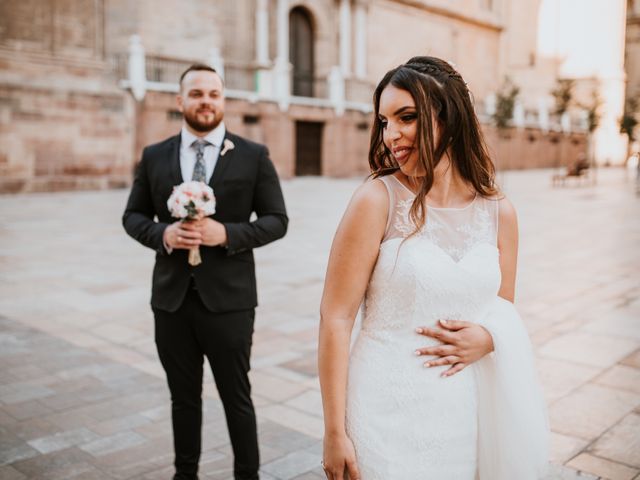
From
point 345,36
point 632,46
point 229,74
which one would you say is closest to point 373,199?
point 229,74

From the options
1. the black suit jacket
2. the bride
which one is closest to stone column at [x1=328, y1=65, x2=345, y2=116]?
the black suit jacket

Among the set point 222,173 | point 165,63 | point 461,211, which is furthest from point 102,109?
point 461,211

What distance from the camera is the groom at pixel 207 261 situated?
3211 millimetres

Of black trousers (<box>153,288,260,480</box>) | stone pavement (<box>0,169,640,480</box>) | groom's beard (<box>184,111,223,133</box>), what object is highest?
groom's beard (<box>184,111,223,133</box>)

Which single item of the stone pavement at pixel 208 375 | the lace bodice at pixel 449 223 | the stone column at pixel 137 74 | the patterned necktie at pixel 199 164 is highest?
the stone column at pixel 137 74

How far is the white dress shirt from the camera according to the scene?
10.9 ft

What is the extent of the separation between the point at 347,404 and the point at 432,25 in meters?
43.2

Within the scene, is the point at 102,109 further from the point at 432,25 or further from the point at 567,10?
the point at 567,10

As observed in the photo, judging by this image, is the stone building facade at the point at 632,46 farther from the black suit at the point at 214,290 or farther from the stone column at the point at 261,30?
the black suit at the point at 214,290

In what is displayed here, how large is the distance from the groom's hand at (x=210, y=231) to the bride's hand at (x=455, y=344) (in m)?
1.38

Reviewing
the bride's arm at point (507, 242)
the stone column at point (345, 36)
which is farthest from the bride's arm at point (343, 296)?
the stone column at point (345, 36)

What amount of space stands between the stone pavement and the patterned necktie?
5.37ft

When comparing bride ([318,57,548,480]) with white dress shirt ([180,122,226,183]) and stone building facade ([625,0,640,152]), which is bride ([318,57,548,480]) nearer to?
white dress shirt ([180,122,226,183])

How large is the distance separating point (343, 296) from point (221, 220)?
1455 mm
